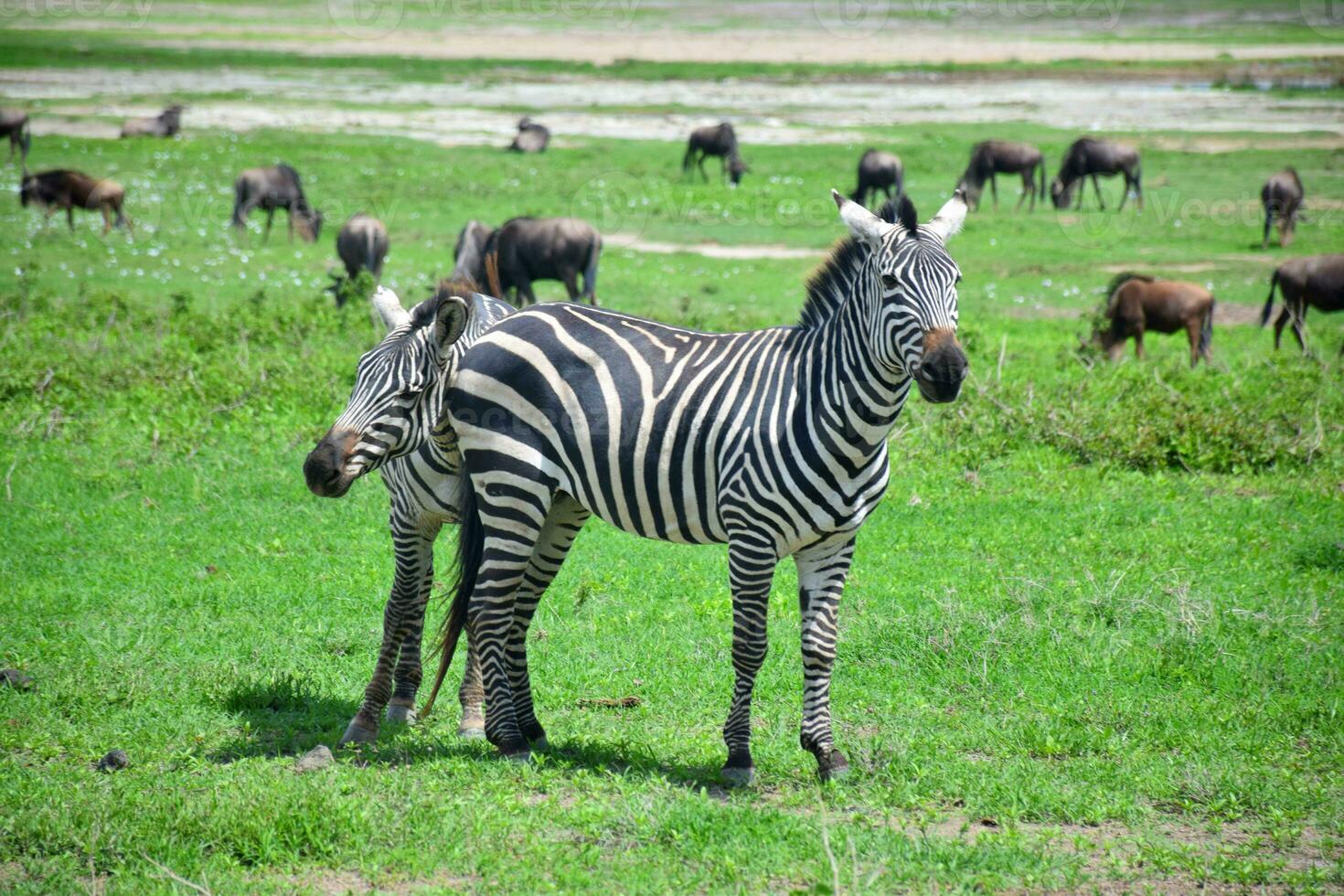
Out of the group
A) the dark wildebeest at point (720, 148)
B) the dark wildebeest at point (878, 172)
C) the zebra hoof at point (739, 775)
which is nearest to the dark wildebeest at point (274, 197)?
the dark wildebeest at point (720, 148)

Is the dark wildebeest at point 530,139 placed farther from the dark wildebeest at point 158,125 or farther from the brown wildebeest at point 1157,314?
the brown wildebeest at point 1157,314

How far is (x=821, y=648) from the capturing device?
5438mm

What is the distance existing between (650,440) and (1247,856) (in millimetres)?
2896

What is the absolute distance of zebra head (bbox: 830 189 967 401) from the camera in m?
4.81

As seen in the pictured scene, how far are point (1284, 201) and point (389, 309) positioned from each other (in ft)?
73.1

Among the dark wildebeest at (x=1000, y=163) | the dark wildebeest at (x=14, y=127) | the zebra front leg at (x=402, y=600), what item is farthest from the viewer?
the dark wildebeest at (x=14, y=127)

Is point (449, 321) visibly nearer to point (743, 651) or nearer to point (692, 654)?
point (743, 651)

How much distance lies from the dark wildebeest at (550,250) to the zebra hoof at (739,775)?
1347cm

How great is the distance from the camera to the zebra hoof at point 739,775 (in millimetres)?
5426

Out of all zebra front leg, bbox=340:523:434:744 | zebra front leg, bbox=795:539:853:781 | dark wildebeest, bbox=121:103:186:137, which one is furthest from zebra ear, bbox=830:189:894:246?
dark wildebeest, bbox=121:103:186:137

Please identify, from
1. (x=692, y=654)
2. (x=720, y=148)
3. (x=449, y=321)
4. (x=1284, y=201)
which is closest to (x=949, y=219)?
(x=449, y=321)

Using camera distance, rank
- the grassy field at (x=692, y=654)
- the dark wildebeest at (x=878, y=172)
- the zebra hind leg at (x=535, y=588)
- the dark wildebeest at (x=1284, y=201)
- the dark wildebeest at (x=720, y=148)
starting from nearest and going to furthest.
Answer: the grassy field at (x=692, y=654) < the zebra hind leg at (x=535, y=588) < the dark wildebeest at (x=1284, y=201) < the dark wildebeest at (x=878, y=172) < the dark wildebeest at (x=720, y=148)

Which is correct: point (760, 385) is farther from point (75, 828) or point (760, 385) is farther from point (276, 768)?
point (75, 828)

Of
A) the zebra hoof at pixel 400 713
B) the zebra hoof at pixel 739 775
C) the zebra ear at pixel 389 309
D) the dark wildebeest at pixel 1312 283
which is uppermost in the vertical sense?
the zebra ear at pixel 389 309
